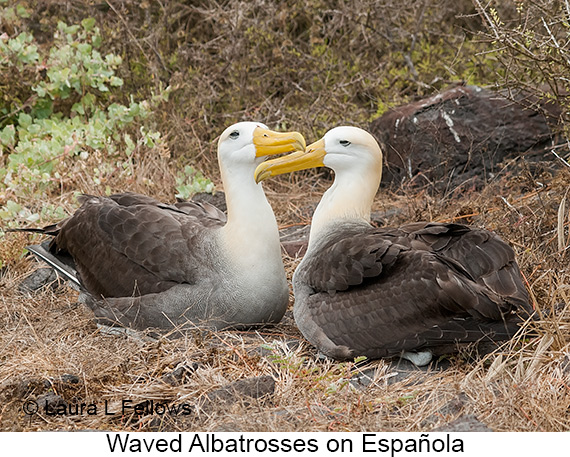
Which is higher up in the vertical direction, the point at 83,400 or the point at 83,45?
the point at 83,45

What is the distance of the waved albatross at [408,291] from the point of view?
4047 millimetres

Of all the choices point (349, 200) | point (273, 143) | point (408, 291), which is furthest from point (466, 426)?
point (273, 143)

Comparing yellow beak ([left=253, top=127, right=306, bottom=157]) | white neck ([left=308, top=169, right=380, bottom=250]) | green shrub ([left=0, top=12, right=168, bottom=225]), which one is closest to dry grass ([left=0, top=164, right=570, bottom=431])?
white neck ([left=308, top=169, right=380, bottom=250])

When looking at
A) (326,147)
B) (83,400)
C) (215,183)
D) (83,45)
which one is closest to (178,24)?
(83,45)

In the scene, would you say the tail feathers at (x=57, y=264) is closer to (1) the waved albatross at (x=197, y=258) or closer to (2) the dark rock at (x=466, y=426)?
(1) the waved albatross at (x=197, y=258)

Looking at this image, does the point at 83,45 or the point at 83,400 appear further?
the point at 83,45

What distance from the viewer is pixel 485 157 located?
6805 mm

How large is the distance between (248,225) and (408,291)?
1105mm

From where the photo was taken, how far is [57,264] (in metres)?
5.38

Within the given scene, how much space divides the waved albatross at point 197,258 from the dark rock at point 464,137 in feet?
7.11

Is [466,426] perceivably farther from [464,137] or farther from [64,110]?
[64,110]

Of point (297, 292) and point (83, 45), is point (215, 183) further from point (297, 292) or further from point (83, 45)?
point (297, 292)
